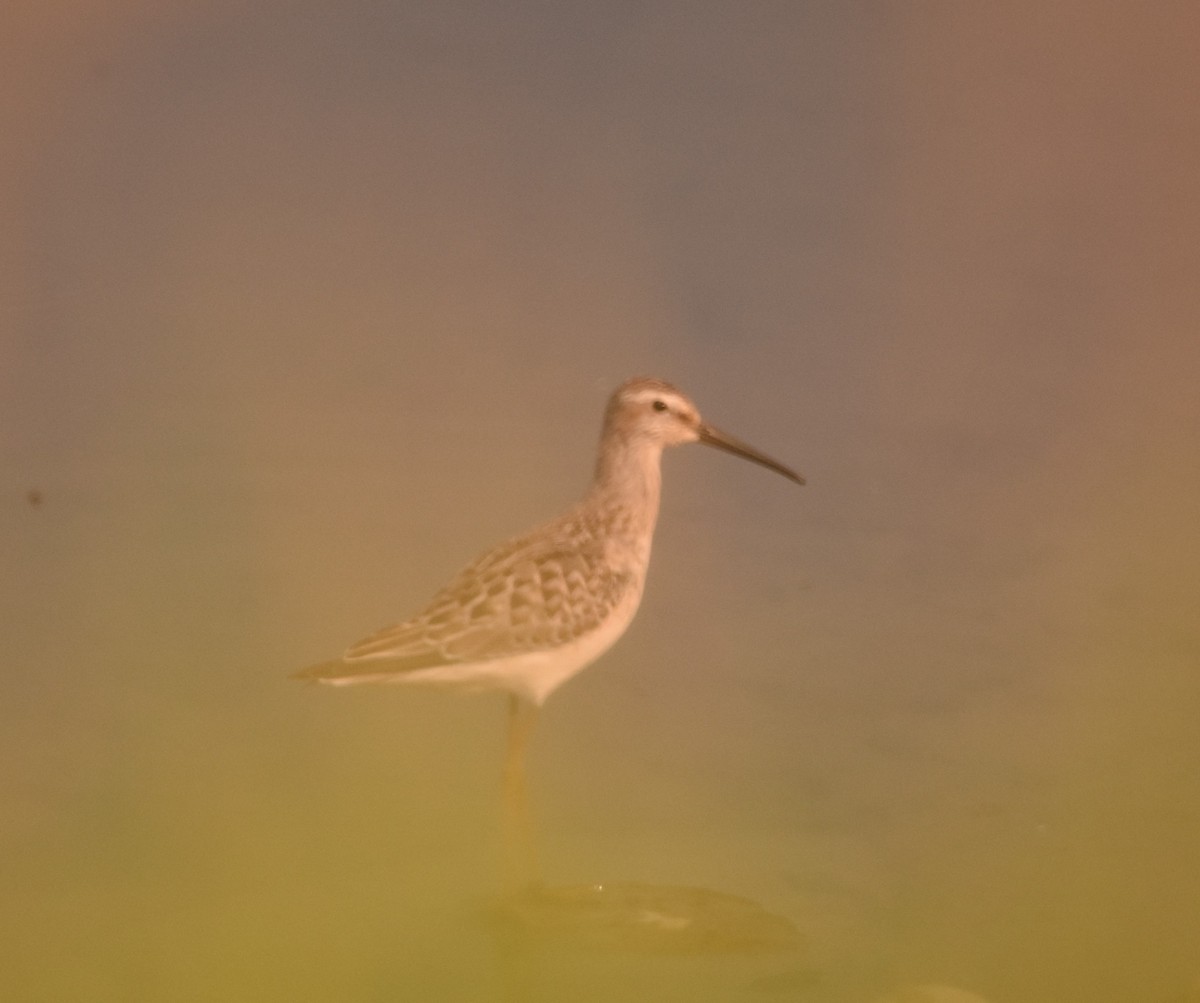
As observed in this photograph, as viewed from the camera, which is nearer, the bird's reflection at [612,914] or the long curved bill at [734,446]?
the bird's reflection at [612,914]

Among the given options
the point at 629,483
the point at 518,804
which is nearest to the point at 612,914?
the point at 518,804

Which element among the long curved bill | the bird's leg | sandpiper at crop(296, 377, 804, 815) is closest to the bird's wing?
sandpiper at crop(296, 377, 804, 815)

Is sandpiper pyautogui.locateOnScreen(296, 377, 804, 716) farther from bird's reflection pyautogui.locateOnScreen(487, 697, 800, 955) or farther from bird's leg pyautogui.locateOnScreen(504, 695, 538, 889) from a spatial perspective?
bird's reflection pyautogui.locateOnScreen(487, 697, 800, 955)

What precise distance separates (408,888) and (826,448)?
3.30 ft

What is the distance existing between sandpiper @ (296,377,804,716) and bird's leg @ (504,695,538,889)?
0.02 meters

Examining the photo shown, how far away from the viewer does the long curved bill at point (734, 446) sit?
190 centimetres

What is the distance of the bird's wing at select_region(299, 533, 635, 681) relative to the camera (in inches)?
68.6

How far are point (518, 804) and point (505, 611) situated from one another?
12.1 inches

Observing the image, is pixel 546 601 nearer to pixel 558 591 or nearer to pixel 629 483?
pixel 558 591

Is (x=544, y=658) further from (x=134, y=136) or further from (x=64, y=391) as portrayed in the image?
(x=134, y=136)

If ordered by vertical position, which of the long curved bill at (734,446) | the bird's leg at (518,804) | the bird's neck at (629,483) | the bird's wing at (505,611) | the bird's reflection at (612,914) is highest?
the long curved bill at (734,446)

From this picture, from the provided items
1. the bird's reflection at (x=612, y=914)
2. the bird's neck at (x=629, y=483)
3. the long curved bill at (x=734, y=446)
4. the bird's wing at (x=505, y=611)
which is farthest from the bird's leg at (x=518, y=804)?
the long curved bill at (x=734, y=446)

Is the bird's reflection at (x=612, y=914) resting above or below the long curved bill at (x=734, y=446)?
below

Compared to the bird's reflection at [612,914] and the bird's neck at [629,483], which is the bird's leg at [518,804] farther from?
the bird's neck at [629,483]
